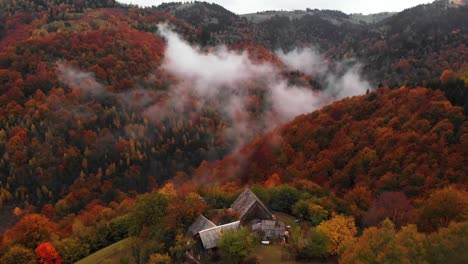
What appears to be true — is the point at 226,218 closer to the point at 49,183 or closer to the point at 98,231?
the point at 98,231

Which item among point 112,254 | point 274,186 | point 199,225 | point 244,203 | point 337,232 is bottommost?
point 112,254

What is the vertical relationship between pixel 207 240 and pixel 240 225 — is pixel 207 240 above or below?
above

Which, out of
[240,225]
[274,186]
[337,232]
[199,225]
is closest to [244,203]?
[240,225]

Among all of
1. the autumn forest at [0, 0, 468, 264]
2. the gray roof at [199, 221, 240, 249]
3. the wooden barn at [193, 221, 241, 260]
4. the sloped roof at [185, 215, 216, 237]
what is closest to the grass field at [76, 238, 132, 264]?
the autumn forest at [0, 0, 468, 264]

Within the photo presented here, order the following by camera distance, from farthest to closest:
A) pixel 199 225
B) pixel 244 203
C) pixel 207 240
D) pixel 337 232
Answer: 1. pixel 244 203
2. pixel 199 225
3. pixel 337 232
4. pixel 207 240

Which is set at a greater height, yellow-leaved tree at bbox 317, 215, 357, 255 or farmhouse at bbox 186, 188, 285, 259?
yellow-leaved tree at bbox 317, 215, 357, 255

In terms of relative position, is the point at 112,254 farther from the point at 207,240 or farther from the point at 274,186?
the point at 274,186

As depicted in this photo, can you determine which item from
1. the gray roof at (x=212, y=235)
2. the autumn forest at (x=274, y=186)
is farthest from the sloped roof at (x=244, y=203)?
the gray roof at (x=212, y=235)

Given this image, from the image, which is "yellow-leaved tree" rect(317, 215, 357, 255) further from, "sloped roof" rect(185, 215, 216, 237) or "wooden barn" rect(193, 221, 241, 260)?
"sloped roof" rect(185, 215, 216, 237)
